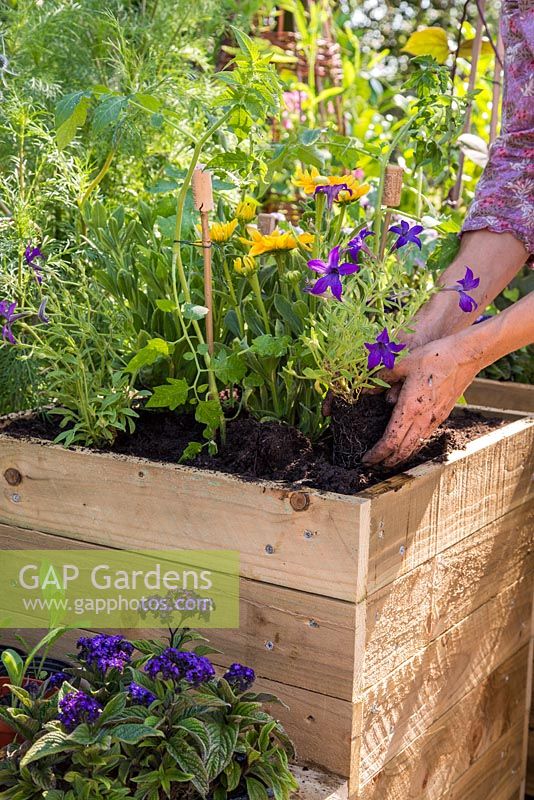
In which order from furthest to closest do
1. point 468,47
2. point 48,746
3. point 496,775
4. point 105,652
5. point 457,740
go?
point 468,47, point 496,775, point 457,740, point 105,652, point 48,746

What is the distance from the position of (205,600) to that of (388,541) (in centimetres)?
24

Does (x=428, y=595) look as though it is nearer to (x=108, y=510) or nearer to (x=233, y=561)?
(x=233, y=561)

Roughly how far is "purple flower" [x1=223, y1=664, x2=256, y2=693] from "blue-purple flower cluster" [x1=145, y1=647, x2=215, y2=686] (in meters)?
0.03

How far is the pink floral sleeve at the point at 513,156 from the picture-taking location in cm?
140

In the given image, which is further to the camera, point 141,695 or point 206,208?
point 206,208

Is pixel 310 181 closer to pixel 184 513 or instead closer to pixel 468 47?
pixel 184 513

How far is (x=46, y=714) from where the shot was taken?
1021mm

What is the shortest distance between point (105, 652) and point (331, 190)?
0.64 meters

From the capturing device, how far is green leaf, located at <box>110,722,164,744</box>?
95 cm

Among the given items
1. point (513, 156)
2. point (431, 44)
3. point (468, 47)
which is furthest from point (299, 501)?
point (468, 47)

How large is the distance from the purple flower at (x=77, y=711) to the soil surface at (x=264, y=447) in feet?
1.07

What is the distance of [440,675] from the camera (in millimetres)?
1329

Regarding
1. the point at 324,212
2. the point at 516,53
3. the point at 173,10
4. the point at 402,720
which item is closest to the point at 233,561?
the point at 402,720

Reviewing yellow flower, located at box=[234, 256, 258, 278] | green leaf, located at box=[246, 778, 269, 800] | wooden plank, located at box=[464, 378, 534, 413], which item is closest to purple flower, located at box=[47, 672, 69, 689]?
green leaf, located at box=[246, 778, 269, 800]
